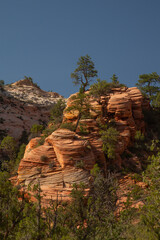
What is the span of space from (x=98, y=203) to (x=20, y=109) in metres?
46.0

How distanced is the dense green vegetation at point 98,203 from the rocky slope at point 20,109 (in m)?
9.72

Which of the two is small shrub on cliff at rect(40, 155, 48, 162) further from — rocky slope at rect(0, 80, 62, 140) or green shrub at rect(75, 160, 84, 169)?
rocky slope at rect(0, 80, 62, 140)

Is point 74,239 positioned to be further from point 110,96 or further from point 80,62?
point 80,62

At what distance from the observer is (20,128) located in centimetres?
4453

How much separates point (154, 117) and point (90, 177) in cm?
2196

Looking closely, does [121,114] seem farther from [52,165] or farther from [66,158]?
[52,165]

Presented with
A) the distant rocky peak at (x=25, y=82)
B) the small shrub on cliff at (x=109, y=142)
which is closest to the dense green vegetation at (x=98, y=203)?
the small shrub on cliff at (x=109, y=142)

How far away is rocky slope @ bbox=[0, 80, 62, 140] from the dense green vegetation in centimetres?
972

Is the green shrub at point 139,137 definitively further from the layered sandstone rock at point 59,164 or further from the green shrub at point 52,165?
the green shrub at point 52,165

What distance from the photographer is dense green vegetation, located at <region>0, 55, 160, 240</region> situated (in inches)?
307

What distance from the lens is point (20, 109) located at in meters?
52.0

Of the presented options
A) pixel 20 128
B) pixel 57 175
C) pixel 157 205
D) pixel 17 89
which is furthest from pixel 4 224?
pixel 17 89

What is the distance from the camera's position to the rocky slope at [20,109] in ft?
142

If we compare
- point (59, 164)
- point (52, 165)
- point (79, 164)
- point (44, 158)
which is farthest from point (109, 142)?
point (44, 158)
